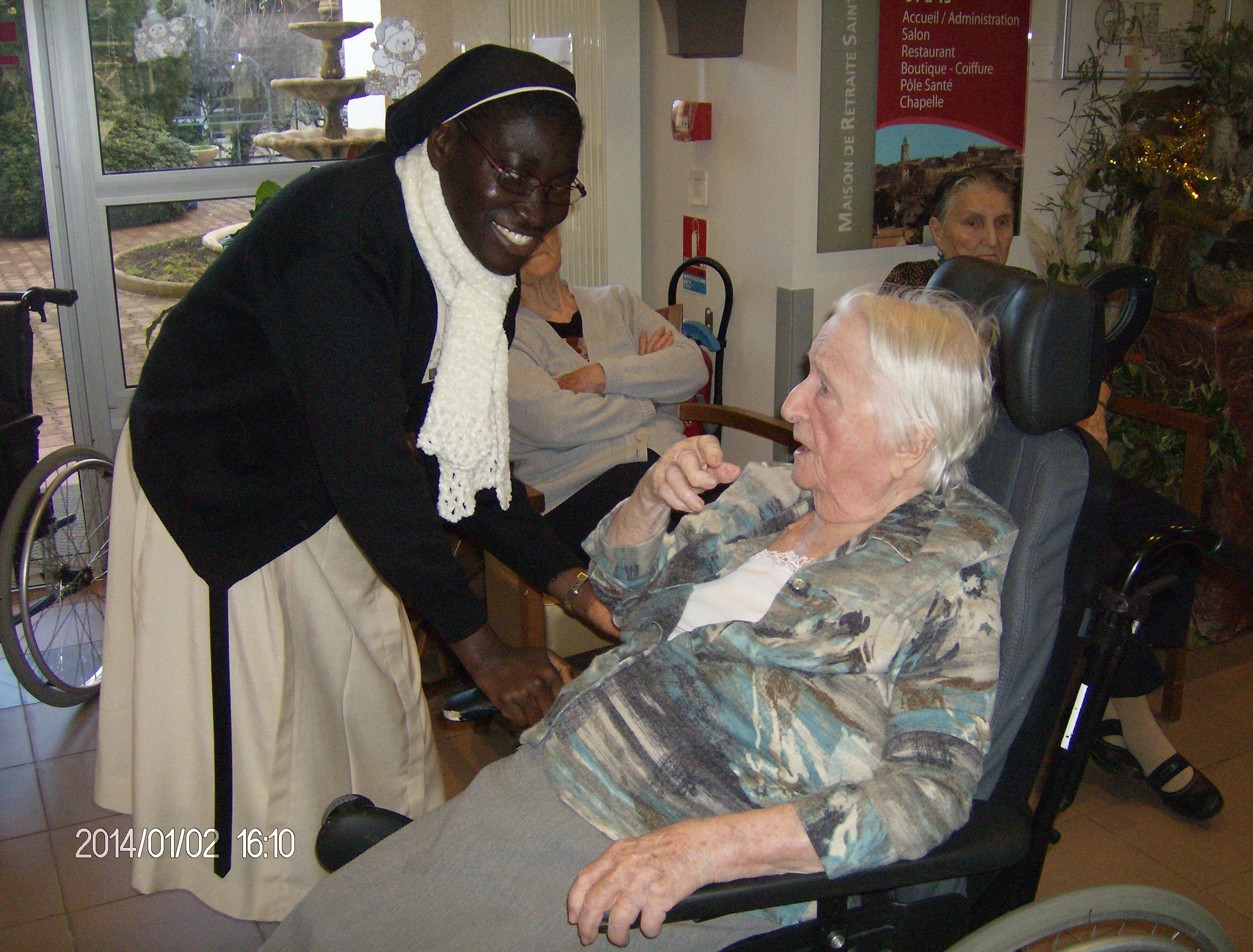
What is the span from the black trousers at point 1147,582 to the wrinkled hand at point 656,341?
1.23 metres

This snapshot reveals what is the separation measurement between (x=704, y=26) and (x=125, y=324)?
2239mm

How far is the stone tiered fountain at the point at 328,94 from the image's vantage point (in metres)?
3.68

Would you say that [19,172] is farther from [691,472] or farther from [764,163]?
[691,472]

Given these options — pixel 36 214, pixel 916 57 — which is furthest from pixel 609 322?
pixel 36 214

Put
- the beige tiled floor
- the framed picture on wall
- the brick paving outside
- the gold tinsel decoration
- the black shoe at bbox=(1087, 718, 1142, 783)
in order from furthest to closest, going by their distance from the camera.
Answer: the brick paving outside
the framed picture on wall
the gold tinsel decoration
the black shoe at bbox=(1087, 718, 1142, 783)
the beige tiled floor

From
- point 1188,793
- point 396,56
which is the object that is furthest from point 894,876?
point 396,56

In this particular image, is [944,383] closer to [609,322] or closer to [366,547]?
[366,547]

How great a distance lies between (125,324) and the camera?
377cm

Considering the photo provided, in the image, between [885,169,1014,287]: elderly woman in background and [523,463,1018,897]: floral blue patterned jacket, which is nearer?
[523,463,1018,897]: floral blue patterned jacket

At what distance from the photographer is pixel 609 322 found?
3.03m

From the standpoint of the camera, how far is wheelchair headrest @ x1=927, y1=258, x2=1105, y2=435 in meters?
1.32

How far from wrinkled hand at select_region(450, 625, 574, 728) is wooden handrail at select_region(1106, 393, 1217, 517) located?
1.80m

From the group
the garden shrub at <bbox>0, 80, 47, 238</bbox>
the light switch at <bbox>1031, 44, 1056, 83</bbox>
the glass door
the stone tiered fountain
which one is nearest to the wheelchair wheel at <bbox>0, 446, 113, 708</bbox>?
the glass door

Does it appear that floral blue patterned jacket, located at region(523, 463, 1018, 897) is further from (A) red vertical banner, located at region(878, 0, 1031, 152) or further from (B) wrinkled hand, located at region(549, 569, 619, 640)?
→ (A) red vertical banner, located at region(878, 0, 1031, 152)
